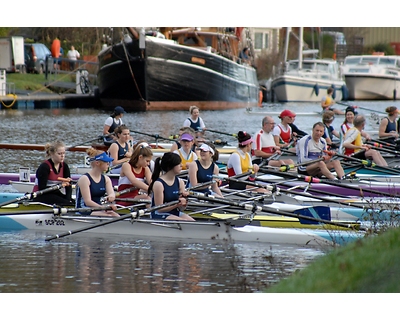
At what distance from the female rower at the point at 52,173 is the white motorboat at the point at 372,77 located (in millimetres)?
45251

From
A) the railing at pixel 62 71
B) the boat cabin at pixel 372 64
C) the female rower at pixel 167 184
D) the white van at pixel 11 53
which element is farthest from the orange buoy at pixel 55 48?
the female rower at pixel 167 184

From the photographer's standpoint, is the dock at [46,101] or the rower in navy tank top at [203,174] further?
the dock at [46,101]

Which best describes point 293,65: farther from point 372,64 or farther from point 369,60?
point 369,60

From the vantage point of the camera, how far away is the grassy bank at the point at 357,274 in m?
6.96

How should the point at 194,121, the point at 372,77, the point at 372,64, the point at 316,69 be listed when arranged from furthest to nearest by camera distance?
the point at 372,64 < the point at 372,77 < the point at 316,69 < the point at 194,121

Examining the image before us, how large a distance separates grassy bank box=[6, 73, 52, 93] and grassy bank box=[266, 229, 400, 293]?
36.5 metres

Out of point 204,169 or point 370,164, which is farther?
point 370,164

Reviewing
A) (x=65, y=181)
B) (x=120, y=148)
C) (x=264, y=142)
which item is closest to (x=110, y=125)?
(x=120, y=148)

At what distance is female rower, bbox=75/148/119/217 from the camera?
11.2 metres

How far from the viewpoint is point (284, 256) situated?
34.5 feet

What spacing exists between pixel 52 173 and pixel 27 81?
33009mm

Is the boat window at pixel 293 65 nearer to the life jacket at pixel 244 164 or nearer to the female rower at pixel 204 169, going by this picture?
the life jacket at pixel 244 164

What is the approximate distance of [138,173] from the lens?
12148 millimetres
